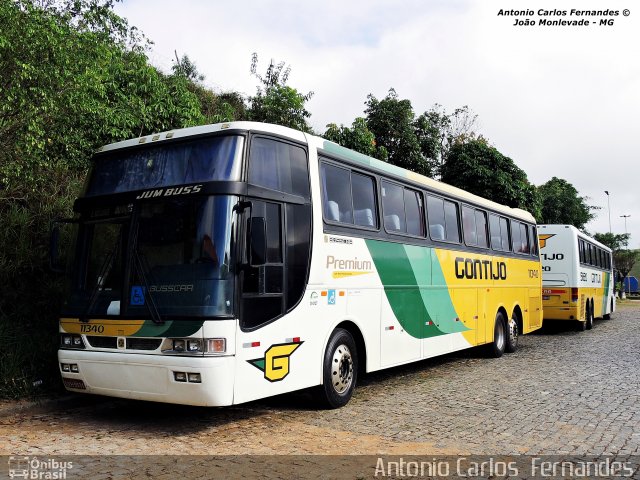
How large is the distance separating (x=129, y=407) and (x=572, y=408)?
5580mm

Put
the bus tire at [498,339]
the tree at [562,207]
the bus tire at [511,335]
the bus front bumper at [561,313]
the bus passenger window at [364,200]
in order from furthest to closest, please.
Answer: the tree at [562,207] < the bus front bumper at [561,313] < the bus tire at [511,335] < the bus tire at [498,339] < the bus passenger window at [364,200]

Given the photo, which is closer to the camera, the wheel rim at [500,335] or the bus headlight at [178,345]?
the bus headlight at [178,345]

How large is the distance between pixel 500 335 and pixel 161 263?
9.09 metres

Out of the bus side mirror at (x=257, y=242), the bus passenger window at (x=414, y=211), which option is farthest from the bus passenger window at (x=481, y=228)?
the bus side mirror at (x=257, y=242)

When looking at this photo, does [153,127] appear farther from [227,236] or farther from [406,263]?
[227,236]

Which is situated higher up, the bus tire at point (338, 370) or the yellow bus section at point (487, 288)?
the yellow bus section at point (487, 288)

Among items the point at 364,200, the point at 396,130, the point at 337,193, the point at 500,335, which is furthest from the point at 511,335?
the point at 396,130

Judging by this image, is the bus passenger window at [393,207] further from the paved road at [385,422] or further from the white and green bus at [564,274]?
the white and green bus at [564,274]

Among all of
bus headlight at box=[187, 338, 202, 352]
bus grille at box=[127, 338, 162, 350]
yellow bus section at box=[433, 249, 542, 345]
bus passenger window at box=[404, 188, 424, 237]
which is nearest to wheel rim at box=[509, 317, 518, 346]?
yellow bus section at box=[433, 249, 542, 345]

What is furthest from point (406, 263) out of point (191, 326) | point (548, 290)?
point (548, 290)

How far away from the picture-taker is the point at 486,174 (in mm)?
25781

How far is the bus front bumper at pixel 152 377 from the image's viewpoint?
19.0ft

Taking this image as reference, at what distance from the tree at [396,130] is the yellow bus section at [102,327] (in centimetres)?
1930

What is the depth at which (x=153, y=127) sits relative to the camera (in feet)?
45.2
